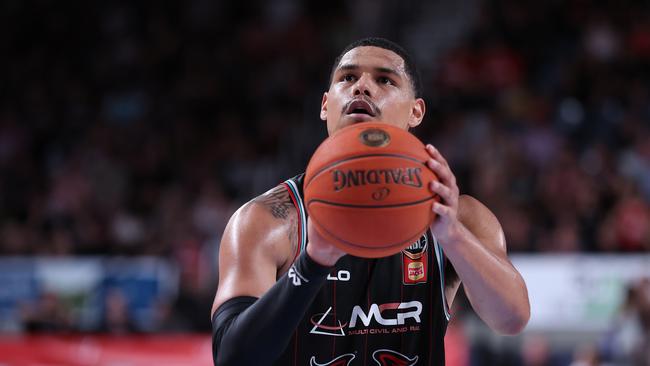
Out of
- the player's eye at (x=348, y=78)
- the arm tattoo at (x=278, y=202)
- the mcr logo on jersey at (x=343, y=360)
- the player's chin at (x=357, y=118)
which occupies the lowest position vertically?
the mcr logo on jersey at (x=343, y=360)

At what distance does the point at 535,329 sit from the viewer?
29.8 ft

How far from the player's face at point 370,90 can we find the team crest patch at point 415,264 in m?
0.48

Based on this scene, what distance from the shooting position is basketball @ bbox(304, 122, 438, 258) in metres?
2.62

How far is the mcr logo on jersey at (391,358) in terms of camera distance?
333 centimetres

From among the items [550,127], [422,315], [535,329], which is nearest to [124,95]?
[550,127]

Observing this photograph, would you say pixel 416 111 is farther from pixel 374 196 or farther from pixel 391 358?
pixel 374 196

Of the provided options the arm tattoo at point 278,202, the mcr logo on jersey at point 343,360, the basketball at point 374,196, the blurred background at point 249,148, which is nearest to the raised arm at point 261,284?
the arm tattoo at point 278,202

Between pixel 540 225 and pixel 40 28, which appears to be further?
pixel 40 28

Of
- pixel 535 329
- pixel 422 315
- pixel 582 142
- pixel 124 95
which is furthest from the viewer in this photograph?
pixel 124 95

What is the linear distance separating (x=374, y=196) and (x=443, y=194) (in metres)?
0.21

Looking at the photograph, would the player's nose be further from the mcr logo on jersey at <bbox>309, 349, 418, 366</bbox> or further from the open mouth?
the mcr logo on jersey at <bbox>309, 349, 418, 366</bbox>

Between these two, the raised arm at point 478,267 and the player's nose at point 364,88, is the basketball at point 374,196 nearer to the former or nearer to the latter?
the raised arm at point 478,267

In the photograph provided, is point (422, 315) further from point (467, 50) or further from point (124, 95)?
point (124, 95)

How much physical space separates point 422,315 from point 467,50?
375 inches
